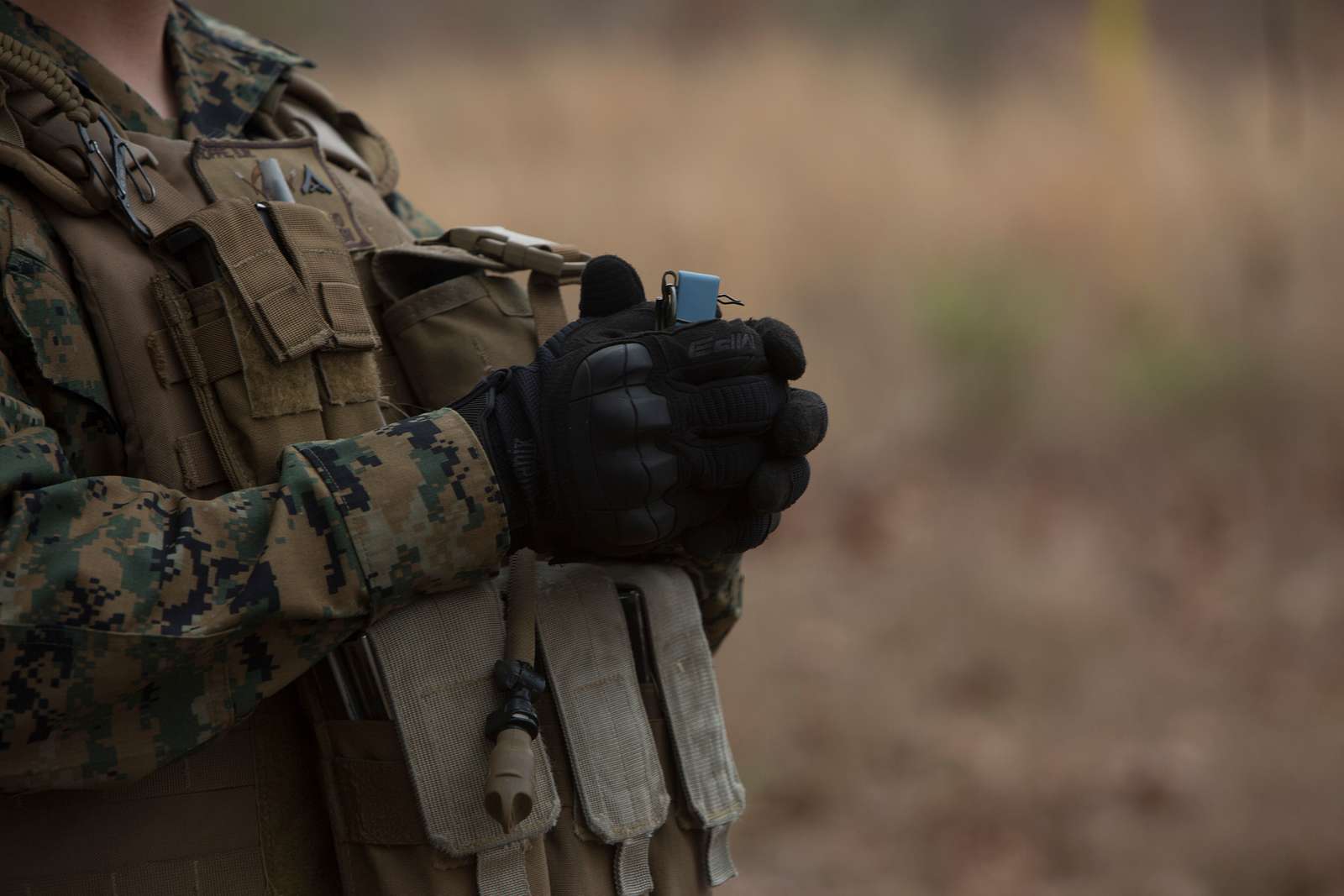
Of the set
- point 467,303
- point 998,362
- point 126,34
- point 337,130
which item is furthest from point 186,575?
point 998,362

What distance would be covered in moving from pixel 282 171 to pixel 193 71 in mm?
216

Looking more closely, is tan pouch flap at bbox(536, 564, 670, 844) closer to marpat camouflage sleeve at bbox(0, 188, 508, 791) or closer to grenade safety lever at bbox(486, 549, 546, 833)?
grenade safety lever at bbox(486, 549, 546, 833)

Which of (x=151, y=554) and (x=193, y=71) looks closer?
(x=151, y=554)

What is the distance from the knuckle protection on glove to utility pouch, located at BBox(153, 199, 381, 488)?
0.40m

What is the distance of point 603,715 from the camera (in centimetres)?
132

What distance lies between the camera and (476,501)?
1.16 meters

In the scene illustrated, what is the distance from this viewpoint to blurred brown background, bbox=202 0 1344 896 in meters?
3.57

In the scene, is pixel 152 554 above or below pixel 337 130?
below

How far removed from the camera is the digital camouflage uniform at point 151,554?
1.02 meters

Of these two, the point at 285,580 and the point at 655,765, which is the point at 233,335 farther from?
the point at 655,765

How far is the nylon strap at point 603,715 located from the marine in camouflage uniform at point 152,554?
0.45 ft

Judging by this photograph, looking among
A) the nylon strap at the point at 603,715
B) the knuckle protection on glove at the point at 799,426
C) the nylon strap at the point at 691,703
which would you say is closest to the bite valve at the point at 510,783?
the nylon strap at the point at 603,715

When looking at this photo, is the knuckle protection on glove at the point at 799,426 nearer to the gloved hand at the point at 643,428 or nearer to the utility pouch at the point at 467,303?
the gloved hand at the point at 643,428

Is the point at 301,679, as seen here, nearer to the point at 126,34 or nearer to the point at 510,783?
the point at 510,783
